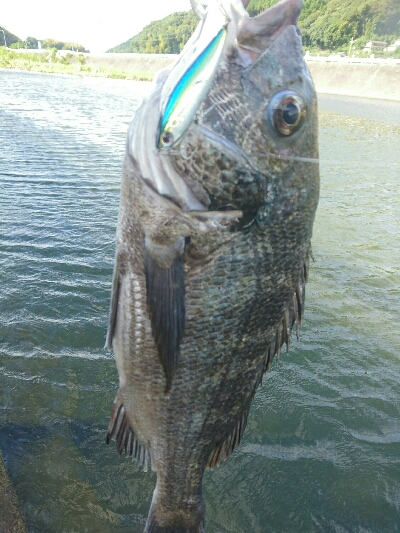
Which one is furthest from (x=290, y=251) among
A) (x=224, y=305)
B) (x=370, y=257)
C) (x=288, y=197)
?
(x=370, y=257)

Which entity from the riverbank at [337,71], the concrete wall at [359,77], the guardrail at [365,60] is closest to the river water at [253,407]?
the riverbank at [337,71]

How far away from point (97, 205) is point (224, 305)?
257 inches

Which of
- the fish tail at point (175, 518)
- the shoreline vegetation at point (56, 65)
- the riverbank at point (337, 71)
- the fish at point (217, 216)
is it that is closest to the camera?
the fish at point (217, 216)

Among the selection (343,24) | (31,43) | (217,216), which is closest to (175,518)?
(217,216)

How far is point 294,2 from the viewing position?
174 cm

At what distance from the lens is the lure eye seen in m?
1.76

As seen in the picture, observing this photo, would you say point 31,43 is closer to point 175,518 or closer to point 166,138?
point 166,138

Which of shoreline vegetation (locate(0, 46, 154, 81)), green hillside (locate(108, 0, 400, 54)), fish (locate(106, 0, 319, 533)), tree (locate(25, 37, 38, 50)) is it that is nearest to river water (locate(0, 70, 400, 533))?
fish (locate(106, 0, 319, 533))

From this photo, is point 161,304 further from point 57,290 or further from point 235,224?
point 57,290

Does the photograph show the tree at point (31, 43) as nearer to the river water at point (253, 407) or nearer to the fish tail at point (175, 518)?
the river water at point (253, 407)

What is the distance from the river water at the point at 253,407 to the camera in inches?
123

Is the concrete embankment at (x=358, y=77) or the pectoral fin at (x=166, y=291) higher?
the concrete embankment at (x=358, y=77)

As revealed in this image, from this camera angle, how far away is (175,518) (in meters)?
2.36

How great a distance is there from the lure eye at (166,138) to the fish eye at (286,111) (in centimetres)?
43
